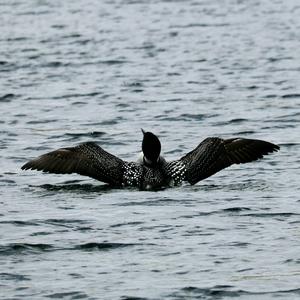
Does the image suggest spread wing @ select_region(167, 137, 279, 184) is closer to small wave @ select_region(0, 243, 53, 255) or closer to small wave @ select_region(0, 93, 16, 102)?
small wave @ select_region(0, 243, 53, 255)

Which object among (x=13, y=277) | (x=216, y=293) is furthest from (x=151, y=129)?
(x=216, y=293)

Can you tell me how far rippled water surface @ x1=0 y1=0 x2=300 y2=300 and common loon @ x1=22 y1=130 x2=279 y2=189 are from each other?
0.66 feet

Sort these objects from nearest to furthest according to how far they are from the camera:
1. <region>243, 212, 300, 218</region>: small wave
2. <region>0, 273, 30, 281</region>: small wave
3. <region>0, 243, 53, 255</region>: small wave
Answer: <region>0, 273, 30, 281</region>: small wave
<region>0, 243, 53, 255</region>: small wave
<region>243, 212, 300, 218</region>: small wave

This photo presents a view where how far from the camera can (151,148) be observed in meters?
15.4

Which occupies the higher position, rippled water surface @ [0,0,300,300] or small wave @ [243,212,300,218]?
rippled water surface @ [0,0,300,300]

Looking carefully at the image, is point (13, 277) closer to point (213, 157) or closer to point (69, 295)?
point (69, 295)

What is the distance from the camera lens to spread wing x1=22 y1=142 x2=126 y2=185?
15.7 metres

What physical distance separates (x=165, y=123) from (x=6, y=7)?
52.4 feet

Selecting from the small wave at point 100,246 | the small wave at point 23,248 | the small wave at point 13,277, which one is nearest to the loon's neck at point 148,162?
the small wave at point 100,246

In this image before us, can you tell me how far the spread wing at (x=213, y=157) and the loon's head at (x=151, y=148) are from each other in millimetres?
253

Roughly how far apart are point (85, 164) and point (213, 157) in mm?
1495

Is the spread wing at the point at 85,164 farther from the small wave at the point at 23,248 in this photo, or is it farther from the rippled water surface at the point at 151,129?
the small wave at the point at 23,248

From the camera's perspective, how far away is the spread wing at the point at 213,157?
15672mm

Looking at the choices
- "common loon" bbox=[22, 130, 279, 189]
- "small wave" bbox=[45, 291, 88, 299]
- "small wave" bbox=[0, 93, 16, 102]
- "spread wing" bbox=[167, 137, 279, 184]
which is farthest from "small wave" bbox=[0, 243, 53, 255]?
"small wave" bbox=[0, 93, 16, 102]
